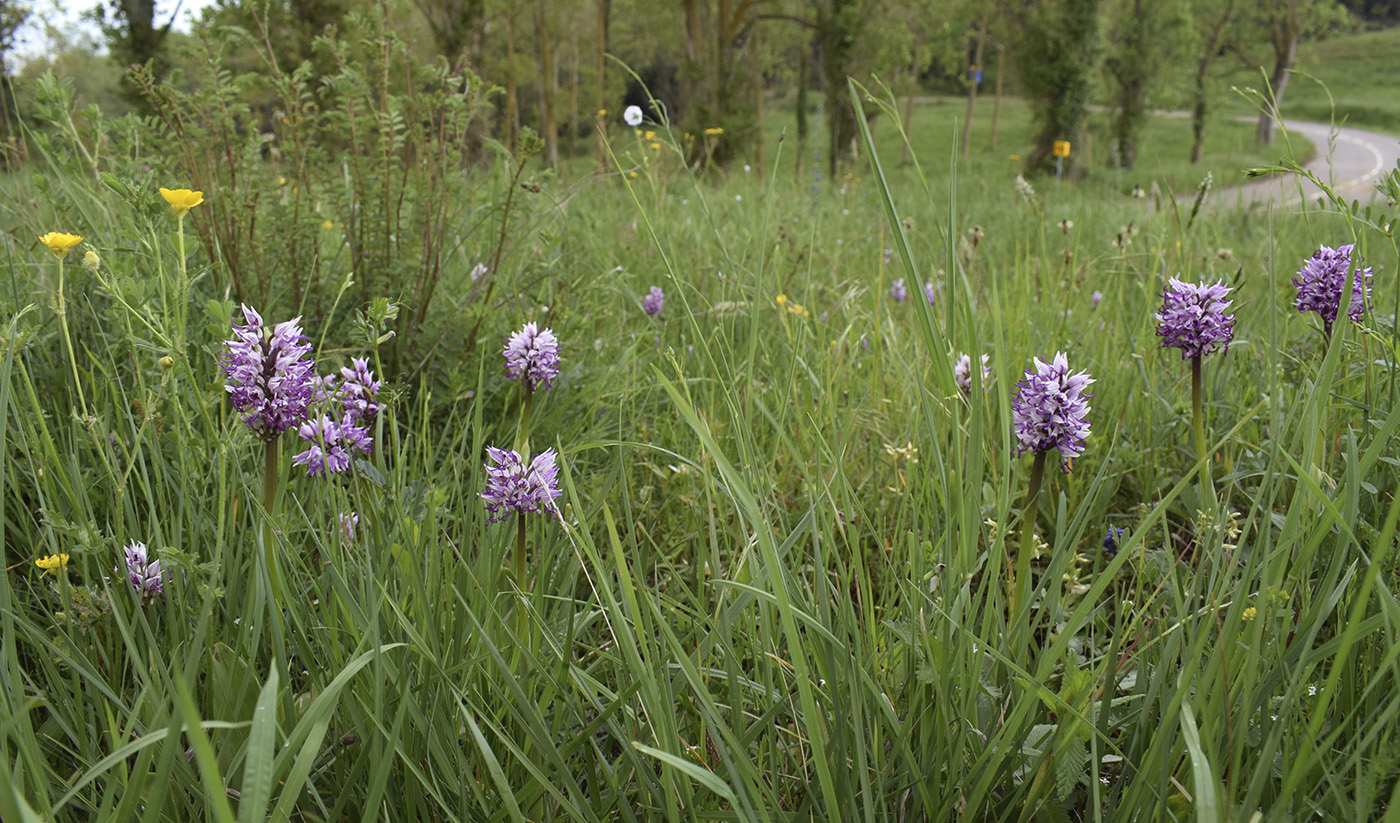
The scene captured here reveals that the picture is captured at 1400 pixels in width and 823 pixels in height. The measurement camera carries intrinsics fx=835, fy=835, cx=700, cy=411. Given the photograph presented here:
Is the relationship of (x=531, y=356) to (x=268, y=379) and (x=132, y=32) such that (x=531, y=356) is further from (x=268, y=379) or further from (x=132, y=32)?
(x=132, y=32)

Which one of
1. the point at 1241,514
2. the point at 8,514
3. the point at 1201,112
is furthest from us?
the point at 1201,112

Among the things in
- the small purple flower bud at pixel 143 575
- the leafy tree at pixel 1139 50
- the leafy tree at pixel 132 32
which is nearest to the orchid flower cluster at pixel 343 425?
the small purple flower bud at pixel 143 575

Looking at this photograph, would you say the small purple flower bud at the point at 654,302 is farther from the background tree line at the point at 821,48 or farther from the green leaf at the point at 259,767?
the background tree line at the point at 821,48

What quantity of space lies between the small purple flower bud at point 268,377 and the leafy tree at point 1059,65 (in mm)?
16959

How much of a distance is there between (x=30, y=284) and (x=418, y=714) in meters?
1.91

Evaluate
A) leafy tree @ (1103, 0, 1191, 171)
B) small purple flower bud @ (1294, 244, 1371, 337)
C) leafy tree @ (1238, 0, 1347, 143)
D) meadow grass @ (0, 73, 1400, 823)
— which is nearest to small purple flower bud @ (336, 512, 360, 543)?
meadow grass @ (0, 73, 1400, 823)

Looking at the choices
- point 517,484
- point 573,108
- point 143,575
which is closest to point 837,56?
point 573,108

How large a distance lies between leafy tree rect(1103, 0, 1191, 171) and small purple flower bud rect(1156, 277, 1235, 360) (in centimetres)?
2002

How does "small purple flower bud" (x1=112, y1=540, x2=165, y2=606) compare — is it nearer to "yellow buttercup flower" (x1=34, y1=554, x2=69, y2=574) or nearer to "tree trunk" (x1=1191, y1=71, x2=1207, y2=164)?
"yellow buttercup flower" (x1=34, y1=554, x2=69, y2=574)

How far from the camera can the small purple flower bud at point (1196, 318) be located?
46.8 inches

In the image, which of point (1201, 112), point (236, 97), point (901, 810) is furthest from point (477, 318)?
point (1201, 112)

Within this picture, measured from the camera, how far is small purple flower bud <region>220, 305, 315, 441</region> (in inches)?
36.4

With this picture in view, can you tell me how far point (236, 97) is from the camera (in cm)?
212

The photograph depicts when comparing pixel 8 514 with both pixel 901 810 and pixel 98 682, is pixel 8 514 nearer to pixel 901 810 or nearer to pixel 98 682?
pixel 98 682
